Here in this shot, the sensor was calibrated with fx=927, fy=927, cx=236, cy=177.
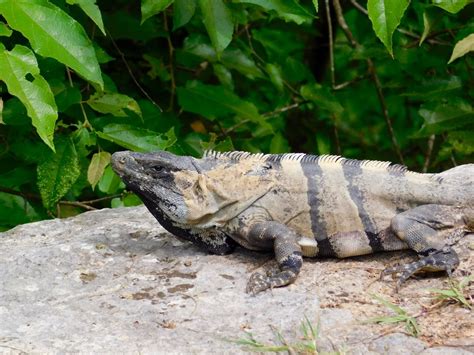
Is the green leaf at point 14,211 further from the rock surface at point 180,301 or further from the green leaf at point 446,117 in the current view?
the green leaf at point 446,117

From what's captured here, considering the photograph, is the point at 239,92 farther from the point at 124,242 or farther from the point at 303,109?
the point at 124,242

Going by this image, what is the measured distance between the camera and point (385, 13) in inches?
178

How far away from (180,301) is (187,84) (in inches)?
96.5

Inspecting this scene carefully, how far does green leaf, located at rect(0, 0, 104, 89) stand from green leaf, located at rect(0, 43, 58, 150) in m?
0.09

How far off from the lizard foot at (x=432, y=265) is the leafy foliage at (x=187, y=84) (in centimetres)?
110

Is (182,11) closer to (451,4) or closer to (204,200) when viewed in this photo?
(204,200)

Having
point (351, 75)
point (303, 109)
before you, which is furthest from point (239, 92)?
point (351, 75)

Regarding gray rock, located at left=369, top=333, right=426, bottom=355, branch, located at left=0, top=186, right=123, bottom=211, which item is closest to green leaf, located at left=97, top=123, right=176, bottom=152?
branch, located at left=0, top=186, right=123, bottom=211

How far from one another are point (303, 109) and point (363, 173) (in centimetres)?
289

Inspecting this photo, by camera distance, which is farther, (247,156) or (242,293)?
(247,156)

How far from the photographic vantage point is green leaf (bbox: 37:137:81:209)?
5.79 m

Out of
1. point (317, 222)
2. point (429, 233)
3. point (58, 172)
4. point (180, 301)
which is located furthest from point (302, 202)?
point (58, 172)

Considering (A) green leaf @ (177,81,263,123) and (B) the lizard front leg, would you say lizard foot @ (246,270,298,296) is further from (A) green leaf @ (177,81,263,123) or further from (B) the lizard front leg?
(A) green leaf @ (177,81,263,123)

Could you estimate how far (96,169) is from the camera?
5746 mm
